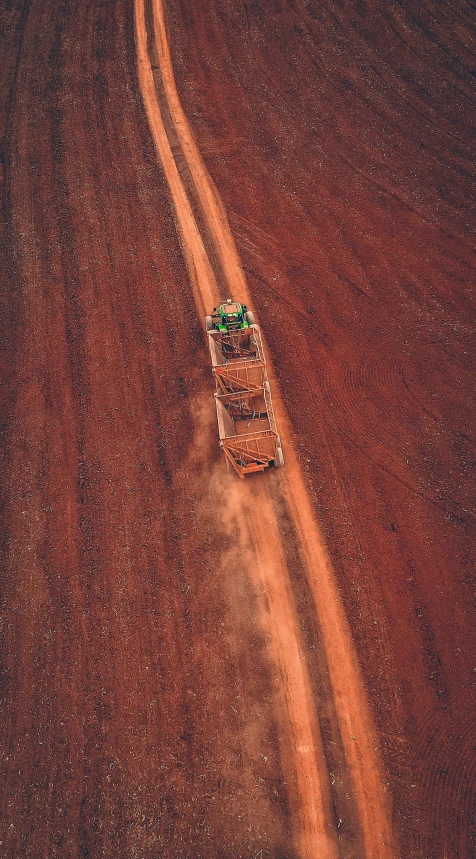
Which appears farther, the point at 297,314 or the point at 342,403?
the point at 297,314

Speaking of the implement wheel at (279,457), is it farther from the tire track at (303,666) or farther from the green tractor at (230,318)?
the green tractor at (230,318)

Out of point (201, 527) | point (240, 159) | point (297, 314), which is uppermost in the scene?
point (240, 159)

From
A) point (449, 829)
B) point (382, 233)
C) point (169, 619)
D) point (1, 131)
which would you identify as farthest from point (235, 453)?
point (1, 131)

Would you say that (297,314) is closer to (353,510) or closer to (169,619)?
(353,510)

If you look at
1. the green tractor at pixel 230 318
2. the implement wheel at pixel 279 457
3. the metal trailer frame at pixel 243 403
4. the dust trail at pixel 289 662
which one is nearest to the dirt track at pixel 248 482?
the dust trail at pixel 289 662

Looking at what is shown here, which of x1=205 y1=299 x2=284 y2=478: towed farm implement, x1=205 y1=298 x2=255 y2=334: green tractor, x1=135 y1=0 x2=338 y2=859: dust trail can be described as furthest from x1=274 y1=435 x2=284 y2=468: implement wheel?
x1=205 y1=298 x2=255 y2=334: green tractor

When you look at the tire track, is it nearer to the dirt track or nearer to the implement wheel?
the dirt track
